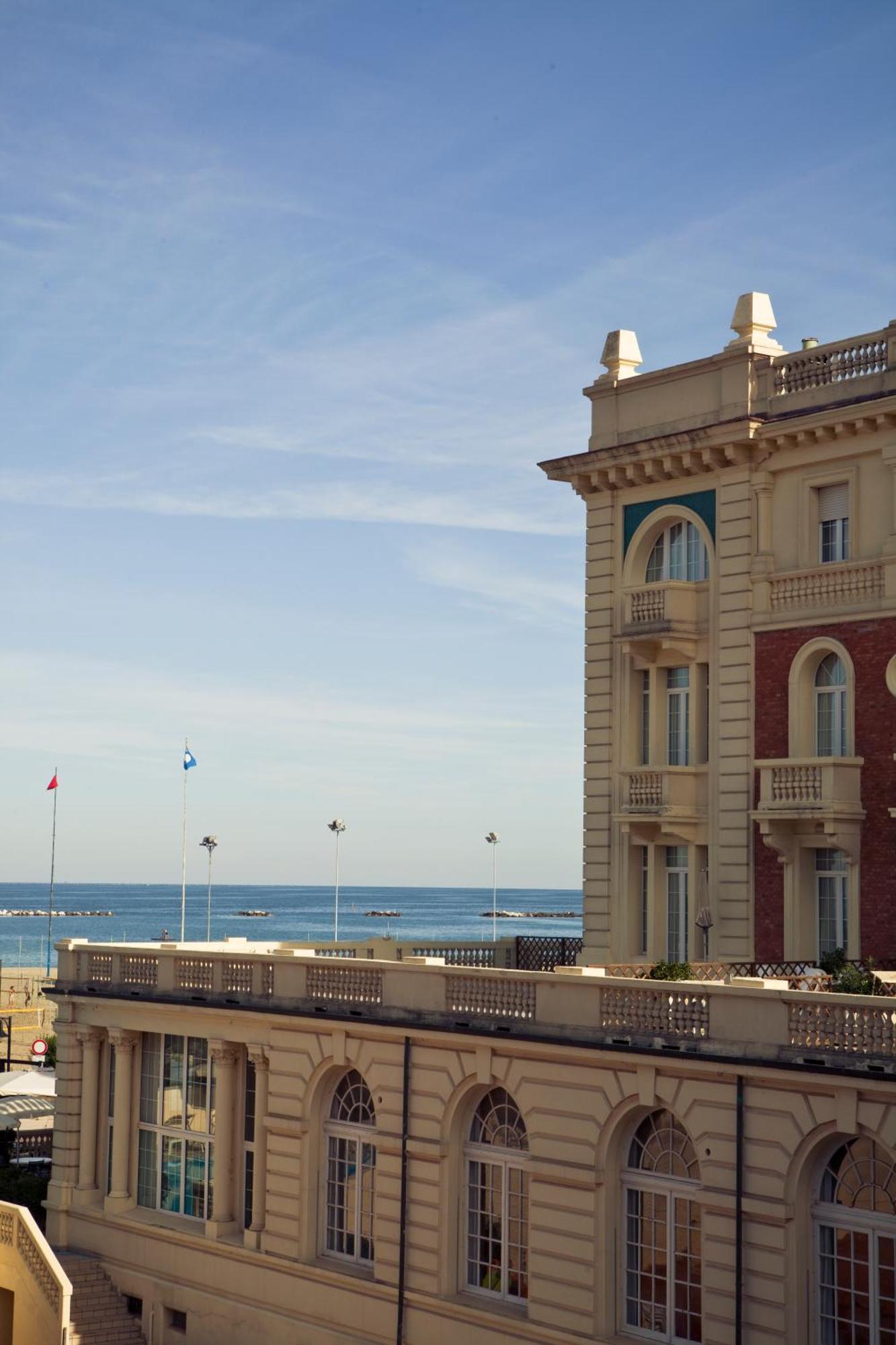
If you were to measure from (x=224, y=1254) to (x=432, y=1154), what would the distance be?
6.21m

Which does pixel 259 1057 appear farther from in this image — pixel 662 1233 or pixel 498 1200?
pixel 662 1233

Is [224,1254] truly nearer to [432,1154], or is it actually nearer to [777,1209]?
[432,1154]

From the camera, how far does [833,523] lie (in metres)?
36.1

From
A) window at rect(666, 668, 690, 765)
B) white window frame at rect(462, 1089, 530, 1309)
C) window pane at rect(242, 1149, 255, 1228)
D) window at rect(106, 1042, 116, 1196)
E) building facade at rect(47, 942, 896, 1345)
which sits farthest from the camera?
window at rect(666, 668, 690, 765)

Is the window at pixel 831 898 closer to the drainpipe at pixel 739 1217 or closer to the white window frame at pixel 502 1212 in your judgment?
the white window frame at pixel 502 1212

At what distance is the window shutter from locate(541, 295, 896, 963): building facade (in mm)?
41

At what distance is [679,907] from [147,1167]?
12.5 m

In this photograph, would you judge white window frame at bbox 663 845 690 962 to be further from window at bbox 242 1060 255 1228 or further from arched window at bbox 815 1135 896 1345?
arched window at bbox 815 1135 896 1345

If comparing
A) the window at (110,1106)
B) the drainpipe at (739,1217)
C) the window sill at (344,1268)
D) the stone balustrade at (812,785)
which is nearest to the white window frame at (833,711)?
the stone balustrade at (812,785)

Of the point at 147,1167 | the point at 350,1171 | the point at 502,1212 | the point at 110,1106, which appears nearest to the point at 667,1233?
the point at 502,1212

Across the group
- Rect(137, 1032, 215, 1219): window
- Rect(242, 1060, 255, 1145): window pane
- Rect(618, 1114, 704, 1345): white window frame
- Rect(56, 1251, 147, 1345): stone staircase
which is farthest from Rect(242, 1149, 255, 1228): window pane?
Rect(618, 1114, 704, 1345): white window frame

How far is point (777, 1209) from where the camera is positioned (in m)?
23.5

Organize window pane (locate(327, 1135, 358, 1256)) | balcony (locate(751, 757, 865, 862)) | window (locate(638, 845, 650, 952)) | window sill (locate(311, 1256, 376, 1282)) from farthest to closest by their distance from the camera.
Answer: window (locate(638, 845, 650, 952)), balcony (locate(751, 757, 865, 862)), window pane (locate(327, 1135, 358, 1256)), window sill (locate(311, 1256, 376, 1282))

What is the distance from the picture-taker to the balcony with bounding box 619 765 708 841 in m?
37.7
